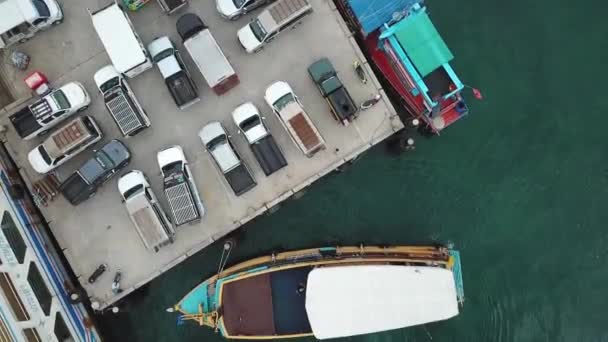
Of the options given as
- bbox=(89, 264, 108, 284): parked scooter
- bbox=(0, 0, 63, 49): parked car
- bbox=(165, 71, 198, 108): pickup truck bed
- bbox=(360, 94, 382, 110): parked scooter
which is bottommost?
Answer: bbox=(89, 264, 108, 284): parked scooter

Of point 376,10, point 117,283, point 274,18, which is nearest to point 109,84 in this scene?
point 274,18

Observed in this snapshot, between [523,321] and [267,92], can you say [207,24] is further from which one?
[523,321]

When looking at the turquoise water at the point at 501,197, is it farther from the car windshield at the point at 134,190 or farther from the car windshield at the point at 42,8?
the car windshield at the point at 42,8

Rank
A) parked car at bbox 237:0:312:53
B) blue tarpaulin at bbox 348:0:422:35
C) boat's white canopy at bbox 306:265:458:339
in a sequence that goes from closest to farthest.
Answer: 1. boat's white canopy at bbox 306:265:458:339
2. parked car at bbox 237:0:312:53
3. blue tarpaulin at bbox 348:0:422:35

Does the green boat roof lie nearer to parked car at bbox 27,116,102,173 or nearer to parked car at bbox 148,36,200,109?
parked car at bbox 148,36,200,109

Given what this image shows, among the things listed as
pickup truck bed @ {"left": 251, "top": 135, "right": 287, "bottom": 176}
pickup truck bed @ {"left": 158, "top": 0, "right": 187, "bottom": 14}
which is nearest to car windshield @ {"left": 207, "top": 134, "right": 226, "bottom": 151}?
pickup truck bed @ {"left": 251, "top": 135, "right": 287, "bottom": 176}

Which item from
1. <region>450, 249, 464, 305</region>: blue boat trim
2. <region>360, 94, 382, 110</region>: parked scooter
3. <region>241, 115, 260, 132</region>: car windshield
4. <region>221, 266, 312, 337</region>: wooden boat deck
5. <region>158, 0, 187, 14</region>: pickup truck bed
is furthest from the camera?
<region>450, 249, 464, 305</region>: blue boat trim

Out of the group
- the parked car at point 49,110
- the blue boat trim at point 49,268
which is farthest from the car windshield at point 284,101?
the blue boat trim at point 49,268

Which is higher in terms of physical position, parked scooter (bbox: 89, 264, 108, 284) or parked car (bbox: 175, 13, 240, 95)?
parked car (bbox: 175, 13, 240, 95)
